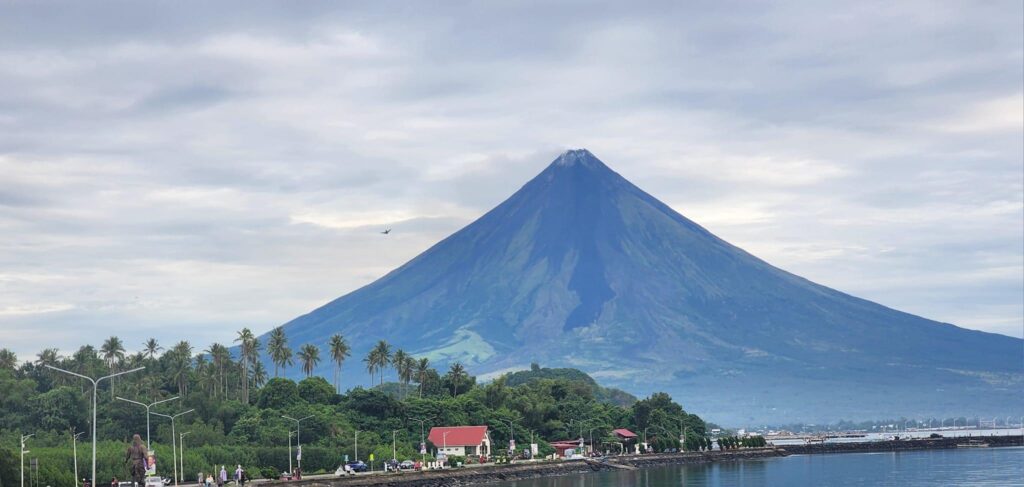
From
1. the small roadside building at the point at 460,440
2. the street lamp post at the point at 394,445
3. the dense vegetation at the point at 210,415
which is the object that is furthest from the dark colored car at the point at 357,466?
the small roadside building at the point at 460,440

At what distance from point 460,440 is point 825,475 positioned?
45.8 m

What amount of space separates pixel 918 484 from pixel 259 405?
277 feet

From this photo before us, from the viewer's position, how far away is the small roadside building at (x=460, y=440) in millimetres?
167125

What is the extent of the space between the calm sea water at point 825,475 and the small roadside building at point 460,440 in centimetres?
1364

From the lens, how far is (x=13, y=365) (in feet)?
627

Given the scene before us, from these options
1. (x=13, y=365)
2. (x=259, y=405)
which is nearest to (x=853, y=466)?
(x=259, y=405)

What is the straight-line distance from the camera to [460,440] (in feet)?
553

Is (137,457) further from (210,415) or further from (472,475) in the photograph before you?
(210,415)

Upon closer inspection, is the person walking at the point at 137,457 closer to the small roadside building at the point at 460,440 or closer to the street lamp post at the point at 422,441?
the street lamp post at the point at 422,441

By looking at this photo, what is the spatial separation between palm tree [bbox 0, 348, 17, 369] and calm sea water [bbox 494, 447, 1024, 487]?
275ft

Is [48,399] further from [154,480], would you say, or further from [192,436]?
[154,480]

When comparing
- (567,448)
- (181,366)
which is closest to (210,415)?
(181,366)

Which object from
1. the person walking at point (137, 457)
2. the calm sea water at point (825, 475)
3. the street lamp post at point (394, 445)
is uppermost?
the person walking at point (137, 457)

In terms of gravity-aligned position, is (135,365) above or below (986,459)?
above
